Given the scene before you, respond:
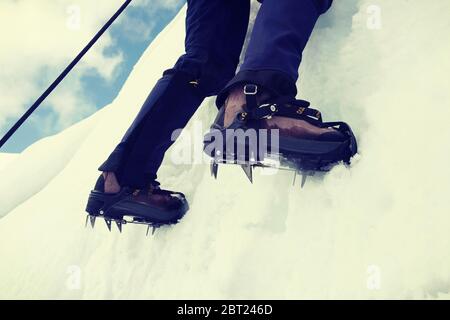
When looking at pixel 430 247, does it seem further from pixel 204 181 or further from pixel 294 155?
pixel 204 181

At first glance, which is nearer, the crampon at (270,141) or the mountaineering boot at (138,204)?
the crampon at (270,141)

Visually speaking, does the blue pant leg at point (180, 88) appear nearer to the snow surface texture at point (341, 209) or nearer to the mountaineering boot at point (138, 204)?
the mountaineering boot at point (138, 204)

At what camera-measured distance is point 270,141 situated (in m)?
1.28

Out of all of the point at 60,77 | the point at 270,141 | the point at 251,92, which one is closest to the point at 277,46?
the point at 251,92

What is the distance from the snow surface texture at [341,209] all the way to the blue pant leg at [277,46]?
0.39 metres

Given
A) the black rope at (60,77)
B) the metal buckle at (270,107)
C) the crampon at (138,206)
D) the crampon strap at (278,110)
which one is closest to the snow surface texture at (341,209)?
the crampon at (138,206)

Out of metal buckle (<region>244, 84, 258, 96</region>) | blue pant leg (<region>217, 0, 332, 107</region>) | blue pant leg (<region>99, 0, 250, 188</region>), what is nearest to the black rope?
blue pant leg (<region>99, 0, 250, 188</region>)

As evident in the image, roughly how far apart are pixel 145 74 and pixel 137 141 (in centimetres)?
269

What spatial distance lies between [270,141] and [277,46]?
0.33 m

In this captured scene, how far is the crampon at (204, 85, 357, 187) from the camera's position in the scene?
4.16 ft

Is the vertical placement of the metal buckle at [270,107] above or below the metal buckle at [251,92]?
below

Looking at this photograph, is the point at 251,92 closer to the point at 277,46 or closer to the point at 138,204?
the point at 277,46

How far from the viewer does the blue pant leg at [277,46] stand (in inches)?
50.5

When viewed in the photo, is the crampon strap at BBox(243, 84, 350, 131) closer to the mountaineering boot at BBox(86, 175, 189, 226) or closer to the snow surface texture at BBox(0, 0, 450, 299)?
the snow surface texture at BBox(0, 0, 450, 299)
